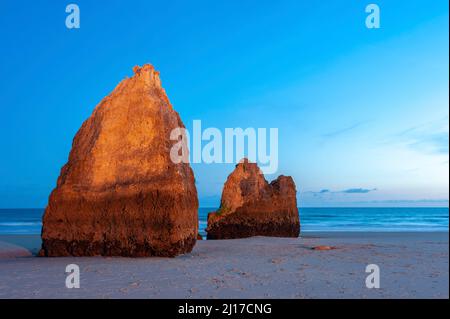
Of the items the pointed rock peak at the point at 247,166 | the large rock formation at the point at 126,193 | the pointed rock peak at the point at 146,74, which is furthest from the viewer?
the pointed rock peak at the point at 247,166

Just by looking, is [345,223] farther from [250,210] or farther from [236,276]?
[236,276]

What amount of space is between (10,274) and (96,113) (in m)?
7.28

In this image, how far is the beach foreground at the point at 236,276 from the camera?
29.6ft

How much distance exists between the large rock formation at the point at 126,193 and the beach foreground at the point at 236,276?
2.69 ft

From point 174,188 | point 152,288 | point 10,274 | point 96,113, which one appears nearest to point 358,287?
point 152,288

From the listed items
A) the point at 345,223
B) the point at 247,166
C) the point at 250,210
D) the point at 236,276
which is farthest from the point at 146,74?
the point at 345,223

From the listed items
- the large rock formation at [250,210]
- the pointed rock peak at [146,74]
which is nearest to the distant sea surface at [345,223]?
the large rock formation at [250,210]

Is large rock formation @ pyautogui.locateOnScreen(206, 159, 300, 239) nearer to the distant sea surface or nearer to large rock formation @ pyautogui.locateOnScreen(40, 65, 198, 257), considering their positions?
the distant sea surface

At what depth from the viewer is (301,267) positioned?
12.6 m

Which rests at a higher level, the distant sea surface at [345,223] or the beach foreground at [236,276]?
the beach foreground at [236,276]

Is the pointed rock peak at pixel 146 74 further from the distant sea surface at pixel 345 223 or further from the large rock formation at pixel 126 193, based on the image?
the distant sea surface at pixel 345 223

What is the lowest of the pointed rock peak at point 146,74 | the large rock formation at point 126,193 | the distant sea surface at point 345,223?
the distant sea surface at point 345,223

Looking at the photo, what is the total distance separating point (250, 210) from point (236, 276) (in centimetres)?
1563
